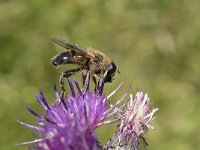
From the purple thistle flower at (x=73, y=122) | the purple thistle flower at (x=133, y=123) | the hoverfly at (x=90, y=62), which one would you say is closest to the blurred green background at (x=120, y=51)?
the hoverfly at (x=90, y=62)

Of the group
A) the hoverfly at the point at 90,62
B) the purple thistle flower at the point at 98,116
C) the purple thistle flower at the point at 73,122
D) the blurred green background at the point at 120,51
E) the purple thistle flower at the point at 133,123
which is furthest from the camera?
the blurred green background at the point at 120,51

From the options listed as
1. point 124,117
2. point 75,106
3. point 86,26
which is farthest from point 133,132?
point 86,26

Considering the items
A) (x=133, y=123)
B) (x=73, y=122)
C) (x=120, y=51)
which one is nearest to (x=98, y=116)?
(x=133, y=123)

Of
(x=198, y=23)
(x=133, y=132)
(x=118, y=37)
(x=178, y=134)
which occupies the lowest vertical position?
Answer: (x=133, y=132)

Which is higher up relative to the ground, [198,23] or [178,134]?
[198,23]

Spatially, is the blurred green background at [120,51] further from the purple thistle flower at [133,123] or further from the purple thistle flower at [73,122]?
the purple thistle flower at [133,123]

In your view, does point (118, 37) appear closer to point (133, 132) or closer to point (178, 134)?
point (178, 134)
